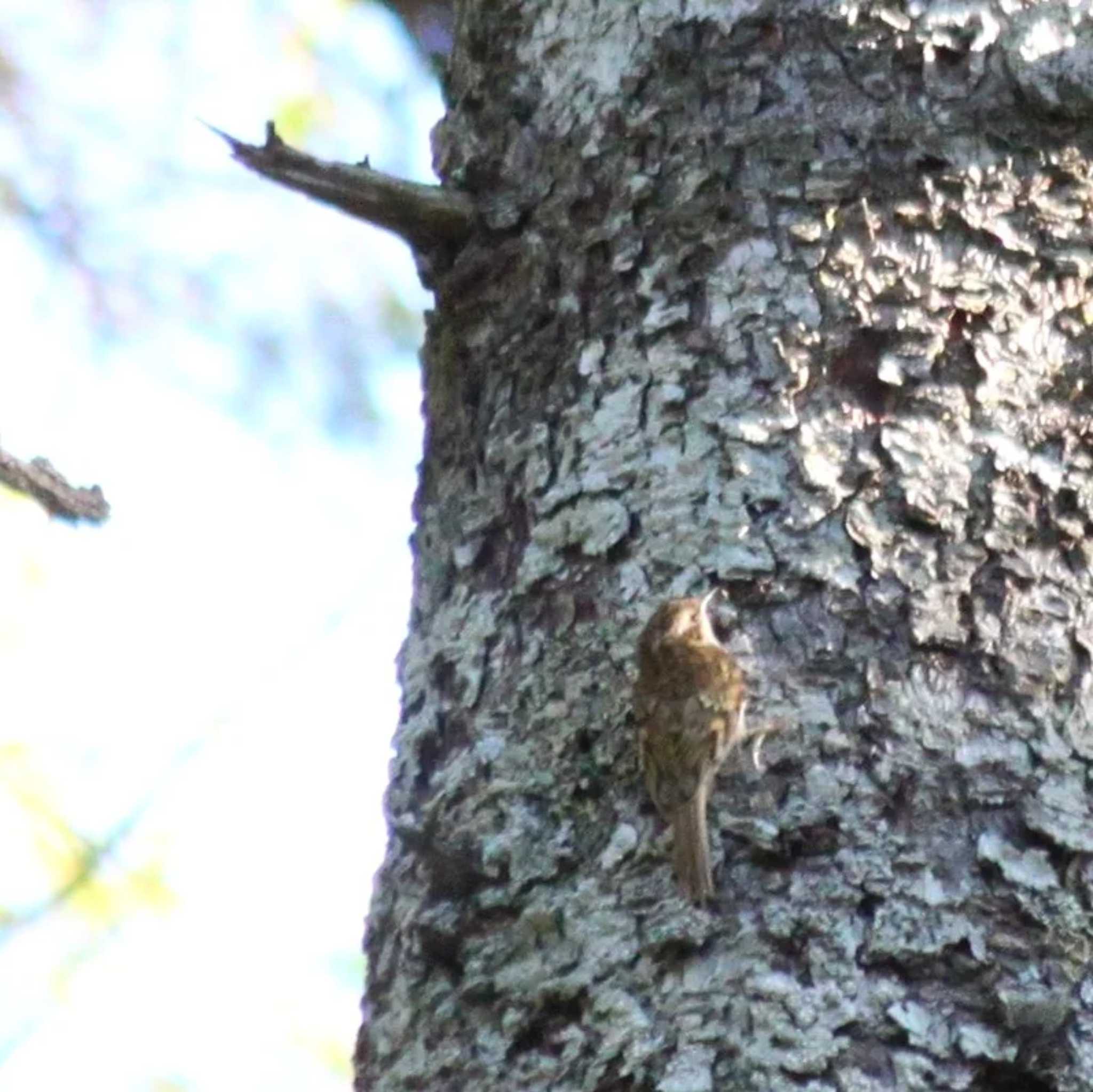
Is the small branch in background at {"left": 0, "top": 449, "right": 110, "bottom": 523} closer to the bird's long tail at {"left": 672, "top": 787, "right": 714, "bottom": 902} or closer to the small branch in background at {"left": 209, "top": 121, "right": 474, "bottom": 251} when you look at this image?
the small branch in background at {"left": 209, "top": 121, "right": 474, "bottom": 251}

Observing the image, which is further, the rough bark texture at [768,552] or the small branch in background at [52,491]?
the small branch in background at [52,491]

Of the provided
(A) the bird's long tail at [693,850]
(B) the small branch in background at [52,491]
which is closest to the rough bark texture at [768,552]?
(A) the bird's long tail at [693,850]

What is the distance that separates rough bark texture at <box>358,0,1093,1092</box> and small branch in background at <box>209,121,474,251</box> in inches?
1.7

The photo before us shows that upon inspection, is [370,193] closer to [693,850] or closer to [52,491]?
[52,491]

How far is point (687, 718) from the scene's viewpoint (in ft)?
5.90

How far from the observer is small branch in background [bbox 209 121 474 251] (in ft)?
7.13

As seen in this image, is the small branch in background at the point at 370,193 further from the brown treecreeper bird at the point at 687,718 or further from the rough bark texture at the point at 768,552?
the brown treecreeper bird at the point at 687,718

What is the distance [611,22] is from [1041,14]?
482 mm

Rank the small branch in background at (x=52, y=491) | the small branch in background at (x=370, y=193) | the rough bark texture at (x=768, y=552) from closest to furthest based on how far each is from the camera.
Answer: the rough bark texture at (x=768, y=552) → the small branch in background at (x=52, y=491) → the small branch in background at (x=370, y=193)

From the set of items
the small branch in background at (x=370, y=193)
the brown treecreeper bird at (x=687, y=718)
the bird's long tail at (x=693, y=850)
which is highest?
the small branch in background at (x=370, y=193)

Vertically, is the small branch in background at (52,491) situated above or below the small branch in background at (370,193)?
below

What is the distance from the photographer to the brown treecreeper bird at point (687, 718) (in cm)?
177

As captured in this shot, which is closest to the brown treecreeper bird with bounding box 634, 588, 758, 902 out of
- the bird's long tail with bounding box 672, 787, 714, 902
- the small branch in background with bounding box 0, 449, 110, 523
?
the bird's long tail with bounding box 672, 787, 714, 902

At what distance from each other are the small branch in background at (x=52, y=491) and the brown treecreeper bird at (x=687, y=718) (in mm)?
552
